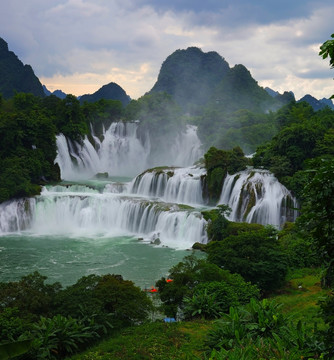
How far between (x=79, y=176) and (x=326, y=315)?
3578cm

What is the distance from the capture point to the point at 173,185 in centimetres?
2842

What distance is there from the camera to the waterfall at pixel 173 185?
27.7m

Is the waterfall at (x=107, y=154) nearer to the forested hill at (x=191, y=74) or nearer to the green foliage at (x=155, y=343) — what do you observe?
the green foliage at (x=155, y=343)

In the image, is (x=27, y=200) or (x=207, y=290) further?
(x=27, y=200)

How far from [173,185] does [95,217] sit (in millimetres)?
6118

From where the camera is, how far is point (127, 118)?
51375mm

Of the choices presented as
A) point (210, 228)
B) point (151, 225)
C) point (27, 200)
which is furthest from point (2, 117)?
point (210, 228)

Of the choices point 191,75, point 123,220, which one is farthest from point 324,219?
point 191,75

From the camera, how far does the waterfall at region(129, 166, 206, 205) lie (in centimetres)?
2766

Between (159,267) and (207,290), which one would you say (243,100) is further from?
(207,290)

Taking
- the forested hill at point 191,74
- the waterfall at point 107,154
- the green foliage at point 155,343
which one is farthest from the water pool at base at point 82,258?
the forested hill at point 191,74

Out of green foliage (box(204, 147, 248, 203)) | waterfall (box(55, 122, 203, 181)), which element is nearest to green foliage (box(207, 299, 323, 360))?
green foliage (box(204, 147, 248, 203))

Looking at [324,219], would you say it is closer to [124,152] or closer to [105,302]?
[105,302]

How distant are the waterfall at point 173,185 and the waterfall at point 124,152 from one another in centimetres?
1101
